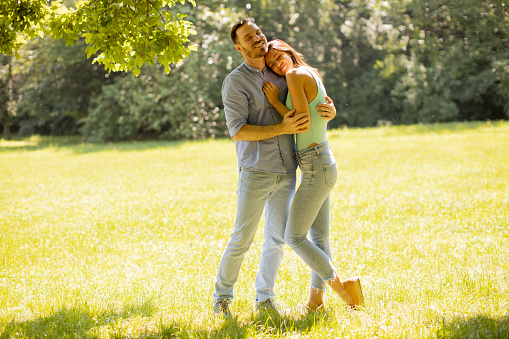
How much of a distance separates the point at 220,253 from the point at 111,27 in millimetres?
3128

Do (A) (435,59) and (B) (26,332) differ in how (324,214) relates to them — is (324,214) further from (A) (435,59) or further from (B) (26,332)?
(A) (435,59)

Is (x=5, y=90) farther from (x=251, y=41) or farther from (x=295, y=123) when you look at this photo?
(x=295, y=123)

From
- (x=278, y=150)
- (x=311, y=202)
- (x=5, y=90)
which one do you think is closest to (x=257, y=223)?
(x=311, y=202)

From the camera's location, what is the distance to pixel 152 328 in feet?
12.3

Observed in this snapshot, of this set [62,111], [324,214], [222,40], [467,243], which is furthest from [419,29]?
[324,214]

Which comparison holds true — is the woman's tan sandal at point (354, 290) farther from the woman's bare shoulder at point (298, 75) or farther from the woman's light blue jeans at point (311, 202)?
the woman's bare shoulder at point (298, 75)

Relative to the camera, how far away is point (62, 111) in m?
30.6

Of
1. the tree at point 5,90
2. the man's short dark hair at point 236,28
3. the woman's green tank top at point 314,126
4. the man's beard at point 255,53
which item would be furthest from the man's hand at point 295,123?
the tree at point 5,90

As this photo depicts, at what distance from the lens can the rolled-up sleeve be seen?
377cm

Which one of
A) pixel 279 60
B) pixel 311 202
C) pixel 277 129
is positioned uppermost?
pixel 279 60

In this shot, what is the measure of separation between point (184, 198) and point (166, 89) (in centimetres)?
1502

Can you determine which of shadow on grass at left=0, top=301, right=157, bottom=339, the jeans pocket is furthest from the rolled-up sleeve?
shadow on grass at left=0, top=301, right=157, bottom=339

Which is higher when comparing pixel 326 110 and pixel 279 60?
pixel 279 60

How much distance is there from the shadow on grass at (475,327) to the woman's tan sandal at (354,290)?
68cm
